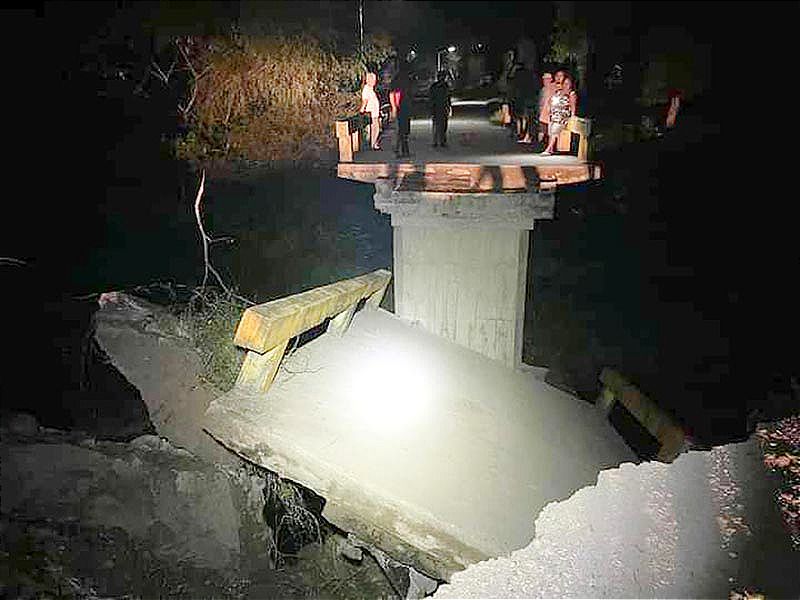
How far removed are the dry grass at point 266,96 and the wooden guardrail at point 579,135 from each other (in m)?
8.58

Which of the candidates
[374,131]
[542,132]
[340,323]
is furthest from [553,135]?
[340,323]

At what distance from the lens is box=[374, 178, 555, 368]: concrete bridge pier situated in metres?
7.82

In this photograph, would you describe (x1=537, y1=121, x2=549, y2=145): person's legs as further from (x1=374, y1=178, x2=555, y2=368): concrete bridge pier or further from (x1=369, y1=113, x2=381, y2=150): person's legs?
(x1=369, y1=113, x2=381, y2=150): person's legs

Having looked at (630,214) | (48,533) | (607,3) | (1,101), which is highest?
(607,3)

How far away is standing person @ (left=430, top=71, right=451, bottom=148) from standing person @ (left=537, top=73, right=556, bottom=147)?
1634 mm

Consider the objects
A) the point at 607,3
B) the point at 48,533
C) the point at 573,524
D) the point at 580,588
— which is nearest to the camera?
the point at 580,588

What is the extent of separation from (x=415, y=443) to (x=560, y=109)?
6282mm

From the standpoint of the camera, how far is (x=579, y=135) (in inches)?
335

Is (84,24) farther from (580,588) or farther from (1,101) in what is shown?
(580,588)

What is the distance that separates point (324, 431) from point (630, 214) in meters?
14.3

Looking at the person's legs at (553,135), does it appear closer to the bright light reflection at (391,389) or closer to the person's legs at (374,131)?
the person's legs at (374,131)

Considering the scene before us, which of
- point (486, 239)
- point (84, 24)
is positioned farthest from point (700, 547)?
point (84, 24)

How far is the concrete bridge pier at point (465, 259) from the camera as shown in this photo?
7.82m

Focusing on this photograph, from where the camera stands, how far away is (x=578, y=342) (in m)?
14.9
